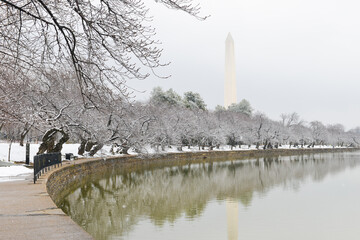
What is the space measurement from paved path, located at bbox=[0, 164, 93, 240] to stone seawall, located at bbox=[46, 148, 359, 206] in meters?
3.01

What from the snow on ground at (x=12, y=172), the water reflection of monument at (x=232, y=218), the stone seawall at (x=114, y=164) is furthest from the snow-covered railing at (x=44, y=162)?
the water reflection of monument at (x=232, y=218)

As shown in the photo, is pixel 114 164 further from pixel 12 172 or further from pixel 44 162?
pixel 44 162

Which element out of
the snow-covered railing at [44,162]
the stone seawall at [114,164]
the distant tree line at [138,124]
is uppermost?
the distant tree line at [138,124]

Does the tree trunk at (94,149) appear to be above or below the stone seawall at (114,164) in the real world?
above

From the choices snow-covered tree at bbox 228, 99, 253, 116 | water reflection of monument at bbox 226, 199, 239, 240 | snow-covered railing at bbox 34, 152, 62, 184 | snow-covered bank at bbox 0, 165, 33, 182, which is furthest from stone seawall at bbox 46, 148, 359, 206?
snow-covered tree at bbox 228, 99, 253, 116

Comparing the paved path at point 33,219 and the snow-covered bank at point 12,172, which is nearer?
the paved path at point 33,219

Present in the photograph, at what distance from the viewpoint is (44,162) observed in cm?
1809

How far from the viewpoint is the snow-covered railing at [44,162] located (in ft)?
49.4

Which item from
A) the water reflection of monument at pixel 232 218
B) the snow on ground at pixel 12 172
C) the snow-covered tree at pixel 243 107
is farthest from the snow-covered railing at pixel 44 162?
the snow-covered tree at pixel 243 107

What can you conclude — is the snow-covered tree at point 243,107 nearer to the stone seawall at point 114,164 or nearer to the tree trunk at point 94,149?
the stone seawall at point 114,164

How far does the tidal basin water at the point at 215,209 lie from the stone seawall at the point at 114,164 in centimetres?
78

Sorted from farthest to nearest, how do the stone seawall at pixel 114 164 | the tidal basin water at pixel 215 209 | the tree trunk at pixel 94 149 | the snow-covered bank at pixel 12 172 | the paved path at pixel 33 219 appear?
the tree trunk at pixel 94 149 < the stone seawall at pixel 114 164 < the snow-covered bank at pixel 12 172 < the tidal basin water at pixel 215 209 < the paved path at pixel 33 219

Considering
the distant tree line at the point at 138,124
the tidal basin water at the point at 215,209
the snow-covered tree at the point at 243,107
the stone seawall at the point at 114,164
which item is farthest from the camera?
the snow-covered tree at the point at 243,107

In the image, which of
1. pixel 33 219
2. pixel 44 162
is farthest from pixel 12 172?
pixel 33 219
